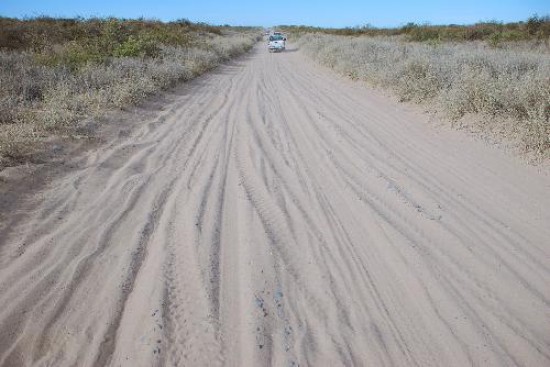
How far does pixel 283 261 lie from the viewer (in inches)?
139

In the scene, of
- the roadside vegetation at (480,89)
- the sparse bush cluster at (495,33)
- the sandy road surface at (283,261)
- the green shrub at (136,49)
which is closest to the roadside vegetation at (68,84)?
the green shrub at (136,49)

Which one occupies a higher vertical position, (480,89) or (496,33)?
(496,33)

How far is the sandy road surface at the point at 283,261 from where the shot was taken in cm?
268

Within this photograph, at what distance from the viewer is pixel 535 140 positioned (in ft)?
18.8

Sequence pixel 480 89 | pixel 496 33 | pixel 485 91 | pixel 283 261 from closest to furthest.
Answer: pixel 283 261 → pixel 485 91 → pixel 480 89 → pixel 496 33

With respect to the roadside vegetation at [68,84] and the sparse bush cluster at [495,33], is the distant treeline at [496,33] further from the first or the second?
the roadside vegetation at [68,84]

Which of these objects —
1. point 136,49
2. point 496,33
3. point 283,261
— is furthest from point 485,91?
point 496,33

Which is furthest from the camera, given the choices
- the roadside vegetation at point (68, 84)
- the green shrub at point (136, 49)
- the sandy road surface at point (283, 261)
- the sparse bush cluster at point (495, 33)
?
the sparse bush cluster at point (495, 33)

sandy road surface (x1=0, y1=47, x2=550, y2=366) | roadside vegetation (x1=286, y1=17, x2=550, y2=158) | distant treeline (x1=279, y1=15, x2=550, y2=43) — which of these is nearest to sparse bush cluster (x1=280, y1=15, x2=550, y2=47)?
distant treeline (x1=279, y1=15, x2=550, y2=43)

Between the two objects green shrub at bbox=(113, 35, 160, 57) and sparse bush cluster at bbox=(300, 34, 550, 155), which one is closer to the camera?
sparse bush cluster at bbox=(300, 34, 550, 155)

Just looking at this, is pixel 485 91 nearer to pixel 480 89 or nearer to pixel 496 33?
pixel 480 89

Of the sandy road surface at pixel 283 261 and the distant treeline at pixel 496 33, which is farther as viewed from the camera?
the distant treeline at pixel 496 33

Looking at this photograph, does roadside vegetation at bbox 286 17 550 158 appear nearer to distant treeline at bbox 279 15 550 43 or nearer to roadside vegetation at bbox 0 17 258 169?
roadside vegetation at bbox 0 17 258 169

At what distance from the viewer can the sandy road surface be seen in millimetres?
2684
